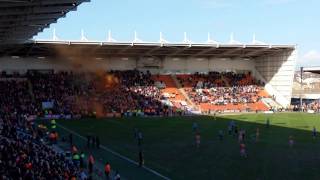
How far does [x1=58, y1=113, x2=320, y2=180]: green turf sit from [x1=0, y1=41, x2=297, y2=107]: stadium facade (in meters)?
19.5

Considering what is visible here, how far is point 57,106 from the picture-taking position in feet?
195

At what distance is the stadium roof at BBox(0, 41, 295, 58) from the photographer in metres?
64.2

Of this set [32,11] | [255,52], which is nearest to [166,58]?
[255,52]

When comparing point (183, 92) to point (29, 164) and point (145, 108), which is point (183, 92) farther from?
point (29, 164)

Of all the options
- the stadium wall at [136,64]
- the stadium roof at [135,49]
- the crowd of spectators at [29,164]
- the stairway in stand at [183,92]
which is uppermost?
the stadium roof at [135,49]

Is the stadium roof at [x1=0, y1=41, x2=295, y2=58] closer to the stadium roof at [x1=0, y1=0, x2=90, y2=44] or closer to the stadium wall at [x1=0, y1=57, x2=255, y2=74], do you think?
the stadium wall at [x1=0, y1=57, x2=255, y2=74]

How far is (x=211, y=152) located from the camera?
31.5 m

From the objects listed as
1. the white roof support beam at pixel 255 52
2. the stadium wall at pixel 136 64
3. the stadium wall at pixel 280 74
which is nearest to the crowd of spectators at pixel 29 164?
the stadium wall at pixel 136 64

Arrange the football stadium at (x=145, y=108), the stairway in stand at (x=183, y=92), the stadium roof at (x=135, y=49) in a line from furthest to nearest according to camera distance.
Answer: the stairway in stand at (x=183, y=92) < the stadium roof at (x=135, y=49) < the football stadium at (x=145, y=108)

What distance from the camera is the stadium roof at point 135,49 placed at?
64250 mm

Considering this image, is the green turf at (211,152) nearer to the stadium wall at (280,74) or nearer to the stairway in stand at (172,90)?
the stairway in stand at (172,90)

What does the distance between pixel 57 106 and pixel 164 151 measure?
29.6 m

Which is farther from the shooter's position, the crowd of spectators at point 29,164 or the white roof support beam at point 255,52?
the white roof support beam at point 255,52

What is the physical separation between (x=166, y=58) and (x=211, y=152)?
153 feet
